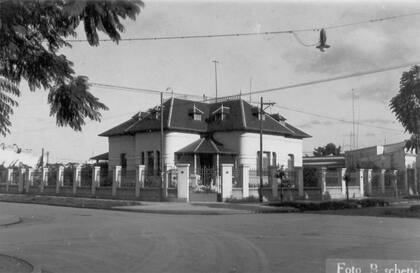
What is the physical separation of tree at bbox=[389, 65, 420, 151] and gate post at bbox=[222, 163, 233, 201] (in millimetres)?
11847

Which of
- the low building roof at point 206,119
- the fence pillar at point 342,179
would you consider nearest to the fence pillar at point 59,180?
the low building roof at point 206,119

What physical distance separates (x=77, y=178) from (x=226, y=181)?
13864mm

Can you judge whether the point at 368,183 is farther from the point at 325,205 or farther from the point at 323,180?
the point at 325,205

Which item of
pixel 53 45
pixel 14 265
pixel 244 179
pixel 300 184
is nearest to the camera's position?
pixel 53 45

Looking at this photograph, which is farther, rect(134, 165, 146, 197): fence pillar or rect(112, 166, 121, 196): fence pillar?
rect(112, 166, 121, 196): fence pillar

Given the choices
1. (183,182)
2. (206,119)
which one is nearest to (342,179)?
(183,182)

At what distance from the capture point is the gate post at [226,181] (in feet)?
110

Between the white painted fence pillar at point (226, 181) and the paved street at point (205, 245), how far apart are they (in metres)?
15.4

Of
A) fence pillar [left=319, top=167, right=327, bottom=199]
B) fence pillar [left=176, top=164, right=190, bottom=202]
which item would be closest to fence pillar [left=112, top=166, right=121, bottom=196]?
fence pillar [left=176, top=164, right=190, bottom=202]

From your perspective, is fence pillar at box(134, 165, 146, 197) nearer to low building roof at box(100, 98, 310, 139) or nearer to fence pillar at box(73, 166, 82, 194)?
low building roof at box(100, 98, 310, 139)

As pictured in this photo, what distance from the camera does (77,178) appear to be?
41844 mm

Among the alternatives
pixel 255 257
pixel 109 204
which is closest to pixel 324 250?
pixel 255 257

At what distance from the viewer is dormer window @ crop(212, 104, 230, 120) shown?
149 feet

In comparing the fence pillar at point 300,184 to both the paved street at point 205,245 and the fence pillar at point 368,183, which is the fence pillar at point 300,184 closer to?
the fence pillar at point 368,183
